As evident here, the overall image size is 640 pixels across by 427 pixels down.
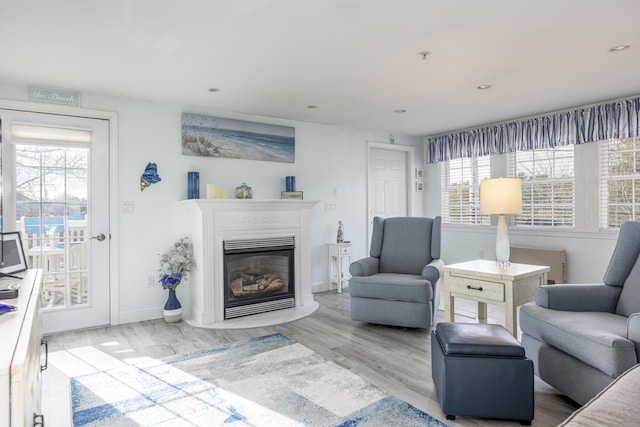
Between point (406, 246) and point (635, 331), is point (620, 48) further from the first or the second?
point (406, 246)

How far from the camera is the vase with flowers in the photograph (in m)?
3.87

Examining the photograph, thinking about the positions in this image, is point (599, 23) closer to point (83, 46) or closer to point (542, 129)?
point (542, 129)

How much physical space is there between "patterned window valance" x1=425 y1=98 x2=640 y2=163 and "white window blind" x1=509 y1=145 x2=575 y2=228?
179mm

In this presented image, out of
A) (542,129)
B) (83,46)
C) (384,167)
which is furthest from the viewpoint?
(384,167)

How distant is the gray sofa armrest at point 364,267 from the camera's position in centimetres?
384

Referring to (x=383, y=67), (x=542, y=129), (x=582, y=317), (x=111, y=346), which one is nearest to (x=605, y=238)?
(x=542, y=129)

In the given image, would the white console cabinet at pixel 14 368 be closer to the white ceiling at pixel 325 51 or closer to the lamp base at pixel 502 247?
the white ceiling at pixel 325 51

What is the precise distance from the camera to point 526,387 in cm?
197

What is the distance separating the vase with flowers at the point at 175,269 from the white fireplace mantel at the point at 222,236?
85 mm

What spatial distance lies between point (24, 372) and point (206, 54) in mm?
2500

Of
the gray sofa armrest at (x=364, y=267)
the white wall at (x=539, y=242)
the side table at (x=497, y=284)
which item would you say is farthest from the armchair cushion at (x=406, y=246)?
the white wall at (x=539, y=242)

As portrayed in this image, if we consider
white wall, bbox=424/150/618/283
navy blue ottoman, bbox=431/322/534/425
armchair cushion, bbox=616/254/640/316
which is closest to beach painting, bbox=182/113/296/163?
white wall, bbox=424/150/618/283

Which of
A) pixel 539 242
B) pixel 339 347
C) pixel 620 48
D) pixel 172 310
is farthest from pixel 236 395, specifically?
pixel 539 242

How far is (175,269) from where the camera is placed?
3.99m
